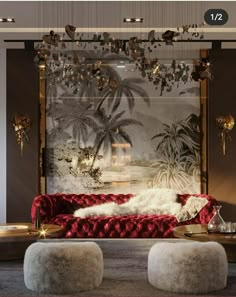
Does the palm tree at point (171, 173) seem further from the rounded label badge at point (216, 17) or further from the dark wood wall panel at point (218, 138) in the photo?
the rounded label badge at point (216, 17)

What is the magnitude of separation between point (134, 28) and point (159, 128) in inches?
78.7

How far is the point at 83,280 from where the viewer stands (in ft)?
17.9

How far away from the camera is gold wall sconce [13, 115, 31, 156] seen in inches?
406

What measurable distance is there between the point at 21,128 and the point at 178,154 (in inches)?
117

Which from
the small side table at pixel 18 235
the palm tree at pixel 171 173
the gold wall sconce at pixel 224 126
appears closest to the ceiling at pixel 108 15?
the gold wall sconce at pixel 224 126

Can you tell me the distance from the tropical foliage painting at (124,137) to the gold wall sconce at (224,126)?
0.40 m

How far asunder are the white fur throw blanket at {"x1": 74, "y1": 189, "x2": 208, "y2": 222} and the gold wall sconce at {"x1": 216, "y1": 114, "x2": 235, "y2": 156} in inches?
55.6

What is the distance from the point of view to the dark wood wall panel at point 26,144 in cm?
1044

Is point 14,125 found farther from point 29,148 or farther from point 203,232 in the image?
point 203,232

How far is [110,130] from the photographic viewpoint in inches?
410

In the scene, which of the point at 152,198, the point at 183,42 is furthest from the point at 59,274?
the point at 183,42

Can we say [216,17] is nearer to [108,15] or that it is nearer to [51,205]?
[108,15]

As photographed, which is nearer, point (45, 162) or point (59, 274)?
point (59, 274)

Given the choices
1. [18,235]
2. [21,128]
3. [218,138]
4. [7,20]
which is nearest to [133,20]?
[7,20]
